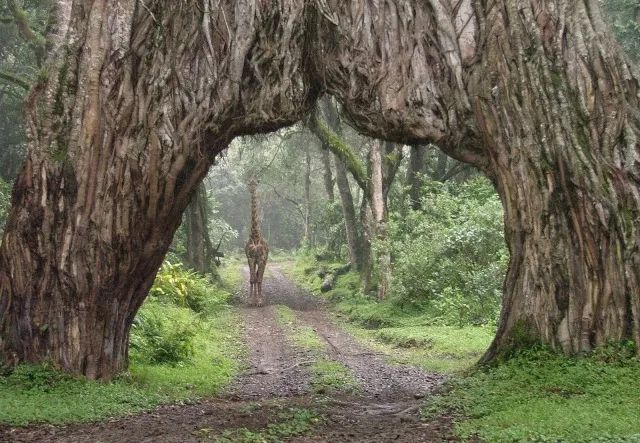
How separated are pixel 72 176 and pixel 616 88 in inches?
237

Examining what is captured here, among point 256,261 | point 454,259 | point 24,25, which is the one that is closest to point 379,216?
point 454,259

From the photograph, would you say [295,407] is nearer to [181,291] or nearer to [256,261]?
[181,291]

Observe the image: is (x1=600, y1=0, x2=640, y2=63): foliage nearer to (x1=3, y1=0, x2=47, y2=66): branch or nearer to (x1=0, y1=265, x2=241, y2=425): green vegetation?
(x1=0, y1=265, x2=241, y2=425): green vegetation

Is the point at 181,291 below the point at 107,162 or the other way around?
below

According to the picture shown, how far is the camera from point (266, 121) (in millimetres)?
9078

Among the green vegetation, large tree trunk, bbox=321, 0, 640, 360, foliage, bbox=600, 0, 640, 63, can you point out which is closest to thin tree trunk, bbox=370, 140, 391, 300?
the green vegetation

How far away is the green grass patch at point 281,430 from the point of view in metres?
5.82

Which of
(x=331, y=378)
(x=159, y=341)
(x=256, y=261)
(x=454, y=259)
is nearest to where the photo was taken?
(x=331, y=378)

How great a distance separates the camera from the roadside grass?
9445mm

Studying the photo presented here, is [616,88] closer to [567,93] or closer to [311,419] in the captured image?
[567,93]

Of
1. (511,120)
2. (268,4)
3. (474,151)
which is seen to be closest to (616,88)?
(511,120)

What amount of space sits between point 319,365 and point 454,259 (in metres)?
A: 6.29

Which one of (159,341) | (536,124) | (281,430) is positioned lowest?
(281,430)

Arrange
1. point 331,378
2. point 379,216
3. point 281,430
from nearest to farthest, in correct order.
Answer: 1. point 281,430
2. point 331,378
3. point 379,216
